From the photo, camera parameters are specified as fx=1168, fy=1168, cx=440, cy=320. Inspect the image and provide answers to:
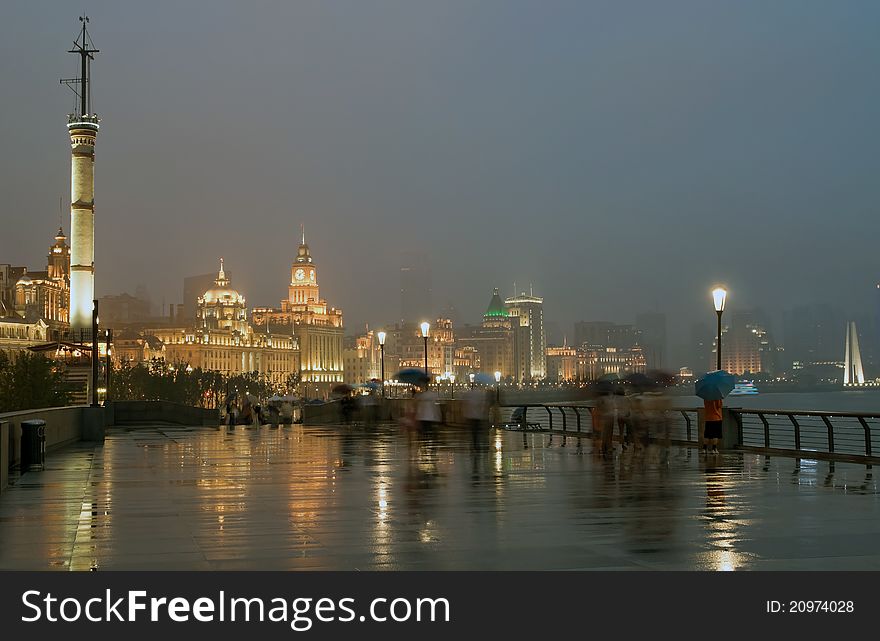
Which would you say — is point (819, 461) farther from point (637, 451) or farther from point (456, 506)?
point (456, 506)

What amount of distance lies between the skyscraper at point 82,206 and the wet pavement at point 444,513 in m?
137

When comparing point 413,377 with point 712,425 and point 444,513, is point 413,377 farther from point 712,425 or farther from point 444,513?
point 444,513

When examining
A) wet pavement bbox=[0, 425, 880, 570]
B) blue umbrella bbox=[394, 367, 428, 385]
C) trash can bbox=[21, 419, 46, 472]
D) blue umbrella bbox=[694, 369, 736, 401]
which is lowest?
wet pavement bbox=[0, 425, 880, 570]

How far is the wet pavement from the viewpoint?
449 inches

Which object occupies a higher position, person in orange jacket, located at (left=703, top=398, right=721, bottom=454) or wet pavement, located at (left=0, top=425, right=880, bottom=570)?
person in orange jacket, located at (left=703, top=398, right=721, bottom=454)

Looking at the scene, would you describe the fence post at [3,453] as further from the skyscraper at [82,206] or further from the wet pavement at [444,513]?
the skyscraper at [82,206]

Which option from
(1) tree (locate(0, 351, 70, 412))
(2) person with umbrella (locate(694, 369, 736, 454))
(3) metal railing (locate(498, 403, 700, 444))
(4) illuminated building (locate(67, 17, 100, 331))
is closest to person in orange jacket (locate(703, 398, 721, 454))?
(2) person with umbrella (locate(694, 369, 736, 454))

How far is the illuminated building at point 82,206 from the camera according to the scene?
15675 centimetres

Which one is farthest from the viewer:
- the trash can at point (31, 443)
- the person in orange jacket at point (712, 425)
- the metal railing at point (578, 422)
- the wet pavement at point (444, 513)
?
the metal railing at point (578, 422)

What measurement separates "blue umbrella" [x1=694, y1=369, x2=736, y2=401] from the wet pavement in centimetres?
139

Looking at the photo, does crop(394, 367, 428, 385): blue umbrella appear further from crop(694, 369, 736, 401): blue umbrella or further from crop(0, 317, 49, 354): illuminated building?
crop(0, 317, 49, 354): illuminated building

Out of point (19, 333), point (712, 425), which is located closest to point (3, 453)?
point (712, 425)

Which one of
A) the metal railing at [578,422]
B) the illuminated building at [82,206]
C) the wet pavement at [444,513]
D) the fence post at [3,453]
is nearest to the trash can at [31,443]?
the wet pavement at [444,513]

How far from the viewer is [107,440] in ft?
120
